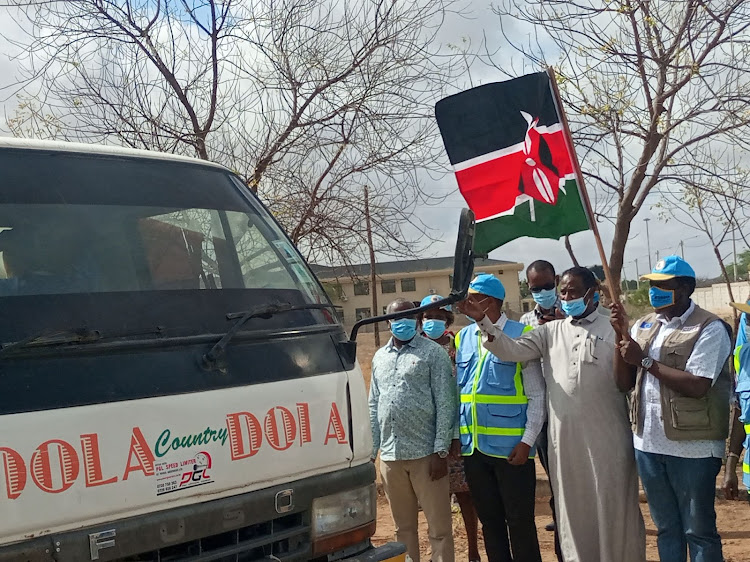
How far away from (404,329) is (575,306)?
3.36 feet

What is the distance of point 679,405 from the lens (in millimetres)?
4242

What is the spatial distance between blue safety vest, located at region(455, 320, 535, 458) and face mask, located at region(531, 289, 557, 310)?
1.82 feet

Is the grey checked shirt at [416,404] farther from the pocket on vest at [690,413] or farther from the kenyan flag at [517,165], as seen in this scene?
the pocket on vest at [690,413]

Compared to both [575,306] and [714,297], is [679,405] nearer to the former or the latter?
[575,306]

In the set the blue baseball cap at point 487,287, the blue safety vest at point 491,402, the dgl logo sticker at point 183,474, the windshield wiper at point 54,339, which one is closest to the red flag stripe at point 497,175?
the blue baseball cap at point 487,287

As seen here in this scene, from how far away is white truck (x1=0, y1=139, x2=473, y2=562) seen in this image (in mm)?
2436

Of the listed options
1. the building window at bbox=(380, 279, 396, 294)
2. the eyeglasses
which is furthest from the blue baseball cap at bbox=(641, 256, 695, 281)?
the building window at bbox=(380, 279, 396, 294)

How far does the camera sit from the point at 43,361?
8.23 ft

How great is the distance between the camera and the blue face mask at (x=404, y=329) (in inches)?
196

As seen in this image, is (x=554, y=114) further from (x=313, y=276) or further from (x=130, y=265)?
(x=130, y=265)

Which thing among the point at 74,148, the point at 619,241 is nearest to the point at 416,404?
the point at 74,148

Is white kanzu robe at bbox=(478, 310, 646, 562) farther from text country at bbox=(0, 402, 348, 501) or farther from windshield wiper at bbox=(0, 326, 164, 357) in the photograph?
windshield wiper at bbox=(0, 326, 164, 357)

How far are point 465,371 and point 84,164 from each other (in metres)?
2.67

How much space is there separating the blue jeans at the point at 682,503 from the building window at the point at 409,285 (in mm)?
37550
